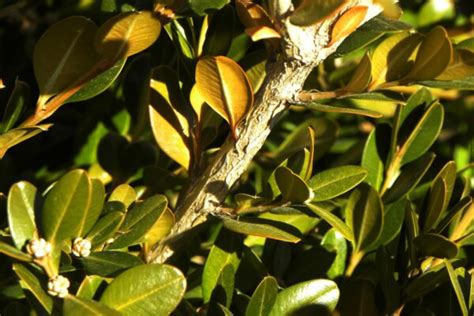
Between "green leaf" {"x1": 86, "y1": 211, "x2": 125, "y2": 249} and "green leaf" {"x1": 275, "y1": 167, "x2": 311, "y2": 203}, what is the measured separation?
0.19 m

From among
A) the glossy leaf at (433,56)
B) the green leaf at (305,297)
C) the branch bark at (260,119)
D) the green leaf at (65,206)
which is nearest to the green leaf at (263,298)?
the green leaf at (305,297)

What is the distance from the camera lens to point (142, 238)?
3.25 feet

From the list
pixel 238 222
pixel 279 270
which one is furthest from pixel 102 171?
pixel 238 222

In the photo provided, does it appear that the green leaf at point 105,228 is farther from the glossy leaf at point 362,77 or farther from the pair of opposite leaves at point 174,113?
the glossy leaf at point 362,77

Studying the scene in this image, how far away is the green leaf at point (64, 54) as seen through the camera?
102cm

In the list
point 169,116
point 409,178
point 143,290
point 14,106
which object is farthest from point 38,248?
point 409,178

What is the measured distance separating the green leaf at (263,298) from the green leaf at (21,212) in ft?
0.93

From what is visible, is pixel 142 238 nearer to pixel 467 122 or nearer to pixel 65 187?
pixel 65 187

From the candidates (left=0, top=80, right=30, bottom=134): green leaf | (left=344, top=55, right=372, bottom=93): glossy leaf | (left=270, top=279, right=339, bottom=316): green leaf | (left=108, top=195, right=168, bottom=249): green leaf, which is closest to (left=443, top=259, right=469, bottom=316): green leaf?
(left=270, top=279, right=339, bottom=316): green leaf

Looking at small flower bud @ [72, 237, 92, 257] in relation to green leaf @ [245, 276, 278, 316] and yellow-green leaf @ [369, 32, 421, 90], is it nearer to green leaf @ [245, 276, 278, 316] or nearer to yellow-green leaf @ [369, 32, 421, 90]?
green leaf @ [245, 276, 278, 316]

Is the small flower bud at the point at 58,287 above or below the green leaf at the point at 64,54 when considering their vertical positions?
below

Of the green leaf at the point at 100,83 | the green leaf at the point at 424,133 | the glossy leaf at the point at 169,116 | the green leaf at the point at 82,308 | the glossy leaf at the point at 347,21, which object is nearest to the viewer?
the green leaf at the point at 82,308

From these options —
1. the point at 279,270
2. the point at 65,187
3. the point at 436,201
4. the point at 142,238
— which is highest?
the point at 65,187

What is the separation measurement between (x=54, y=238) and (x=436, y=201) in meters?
0.54
